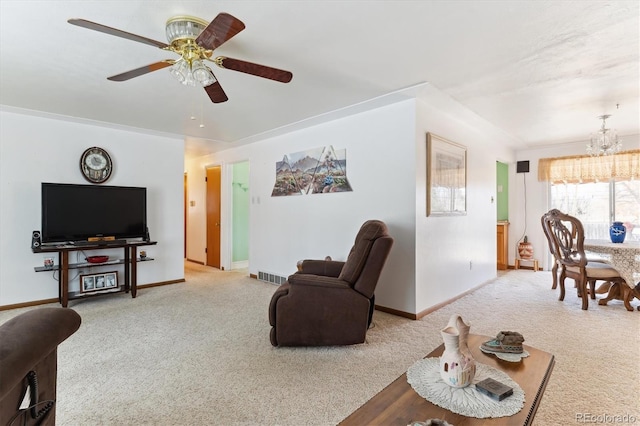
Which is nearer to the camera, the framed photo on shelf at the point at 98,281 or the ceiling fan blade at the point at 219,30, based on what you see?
the ceiling fan blade at the point at 219,30

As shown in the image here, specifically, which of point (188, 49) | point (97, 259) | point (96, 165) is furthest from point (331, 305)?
point (96, 165)

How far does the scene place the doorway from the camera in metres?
6.21

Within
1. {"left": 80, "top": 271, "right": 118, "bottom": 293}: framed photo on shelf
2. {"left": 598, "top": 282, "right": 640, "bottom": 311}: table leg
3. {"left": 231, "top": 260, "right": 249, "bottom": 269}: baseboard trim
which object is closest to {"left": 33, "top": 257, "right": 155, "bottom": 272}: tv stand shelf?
{"left": 80, "top": 271, "right": 118, "bottom": 293}: framed photo on shelf

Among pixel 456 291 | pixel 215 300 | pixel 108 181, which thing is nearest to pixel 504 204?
pixel 456 291

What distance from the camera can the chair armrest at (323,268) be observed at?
330 centimetres

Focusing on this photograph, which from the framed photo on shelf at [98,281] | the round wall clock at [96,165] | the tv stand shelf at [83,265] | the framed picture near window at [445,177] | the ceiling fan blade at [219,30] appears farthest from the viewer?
the round wall clock at [96,165]

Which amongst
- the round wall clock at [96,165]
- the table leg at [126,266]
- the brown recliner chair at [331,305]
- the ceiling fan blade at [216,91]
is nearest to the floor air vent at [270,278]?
the table leg at [126,266]

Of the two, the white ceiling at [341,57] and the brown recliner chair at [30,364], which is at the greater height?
the white ceiling at [341,57]

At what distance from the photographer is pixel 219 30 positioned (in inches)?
65.8

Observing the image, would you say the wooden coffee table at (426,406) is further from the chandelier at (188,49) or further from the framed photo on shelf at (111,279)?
the framed photo on shelf at (111,279)

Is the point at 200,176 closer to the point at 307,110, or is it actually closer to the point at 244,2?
the point at 307,110

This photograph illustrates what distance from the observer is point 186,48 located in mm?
1999

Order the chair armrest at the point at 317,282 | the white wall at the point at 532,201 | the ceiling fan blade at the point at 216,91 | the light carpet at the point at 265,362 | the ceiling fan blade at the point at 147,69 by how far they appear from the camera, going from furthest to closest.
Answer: the white wall at the point at 532,201 < the chair armrest at the point at 317,282 < the ceiling fan blade at the point at 216,91 < the ceiling fan blade at the point at 147,69 < the light carpet at the point at 265,362

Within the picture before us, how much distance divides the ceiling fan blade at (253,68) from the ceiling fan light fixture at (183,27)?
21 centimetres
